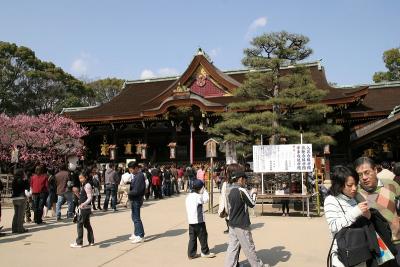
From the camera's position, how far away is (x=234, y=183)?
5738mm

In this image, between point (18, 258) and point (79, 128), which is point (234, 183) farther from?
point (79, 128)

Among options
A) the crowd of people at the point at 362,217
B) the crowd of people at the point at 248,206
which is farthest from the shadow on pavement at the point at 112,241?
the crowd of people at the point at 362,217

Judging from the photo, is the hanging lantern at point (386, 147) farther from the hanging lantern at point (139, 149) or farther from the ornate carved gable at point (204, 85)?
the hanging lantern at point (139, 149)

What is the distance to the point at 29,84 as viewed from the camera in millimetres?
39094

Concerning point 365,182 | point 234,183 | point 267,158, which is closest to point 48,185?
point 267,158

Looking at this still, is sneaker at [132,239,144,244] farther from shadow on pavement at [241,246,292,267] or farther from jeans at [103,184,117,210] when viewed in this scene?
jeans at [103,184,117,210]

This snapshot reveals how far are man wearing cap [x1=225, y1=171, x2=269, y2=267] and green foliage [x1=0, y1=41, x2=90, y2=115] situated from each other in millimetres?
36755

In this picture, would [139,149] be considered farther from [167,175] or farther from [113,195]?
[113,195]

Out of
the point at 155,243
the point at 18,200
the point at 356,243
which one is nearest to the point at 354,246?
the point at 356,243

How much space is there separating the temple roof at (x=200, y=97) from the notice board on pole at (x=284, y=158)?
9642 millimetres

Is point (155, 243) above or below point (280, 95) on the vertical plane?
below

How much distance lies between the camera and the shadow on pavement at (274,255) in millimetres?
6348

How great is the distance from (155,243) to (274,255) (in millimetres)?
2444

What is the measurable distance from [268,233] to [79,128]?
1945 centimetres
